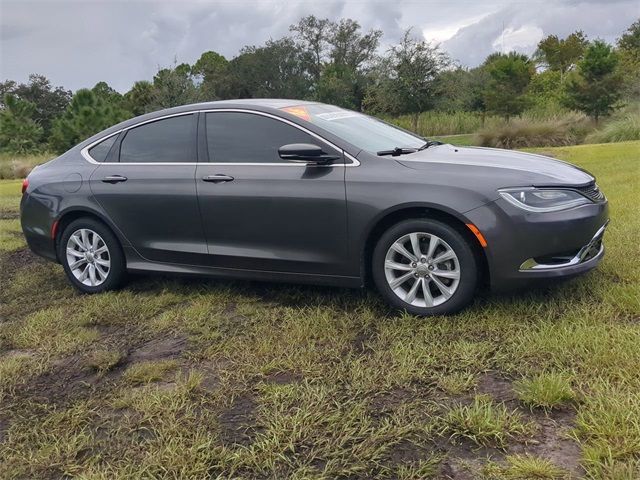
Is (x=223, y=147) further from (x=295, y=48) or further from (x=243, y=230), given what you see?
(x=295, y=48)

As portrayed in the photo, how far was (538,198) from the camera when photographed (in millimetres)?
3680

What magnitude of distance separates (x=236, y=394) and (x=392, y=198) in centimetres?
160

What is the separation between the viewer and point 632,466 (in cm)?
221

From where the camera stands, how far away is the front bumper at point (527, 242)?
3607 millimetres

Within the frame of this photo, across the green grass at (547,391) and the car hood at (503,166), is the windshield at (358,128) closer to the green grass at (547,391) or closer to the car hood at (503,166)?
the car hood at (503,166)

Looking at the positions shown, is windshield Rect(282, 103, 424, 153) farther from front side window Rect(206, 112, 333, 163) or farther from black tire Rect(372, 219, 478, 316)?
black tire Rect(372, 219, 478, 316)

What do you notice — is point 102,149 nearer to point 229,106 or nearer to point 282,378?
point 229,106

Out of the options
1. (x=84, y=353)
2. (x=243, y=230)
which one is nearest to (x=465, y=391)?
(x=243, y=230)

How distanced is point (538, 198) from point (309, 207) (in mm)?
1491

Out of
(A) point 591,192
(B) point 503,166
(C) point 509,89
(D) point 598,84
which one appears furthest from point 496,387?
(C) point 509,89

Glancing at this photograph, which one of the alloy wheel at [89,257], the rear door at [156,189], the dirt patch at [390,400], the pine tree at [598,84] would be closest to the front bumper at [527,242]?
the dirt patch at [390,400]

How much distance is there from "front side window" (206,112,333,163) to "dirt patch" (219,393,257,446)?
188 centimetres

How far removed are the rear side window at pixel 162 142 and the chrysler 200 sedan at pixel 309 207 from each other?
1cm

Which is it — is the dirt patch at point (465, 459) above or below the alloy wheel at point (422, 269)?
below
